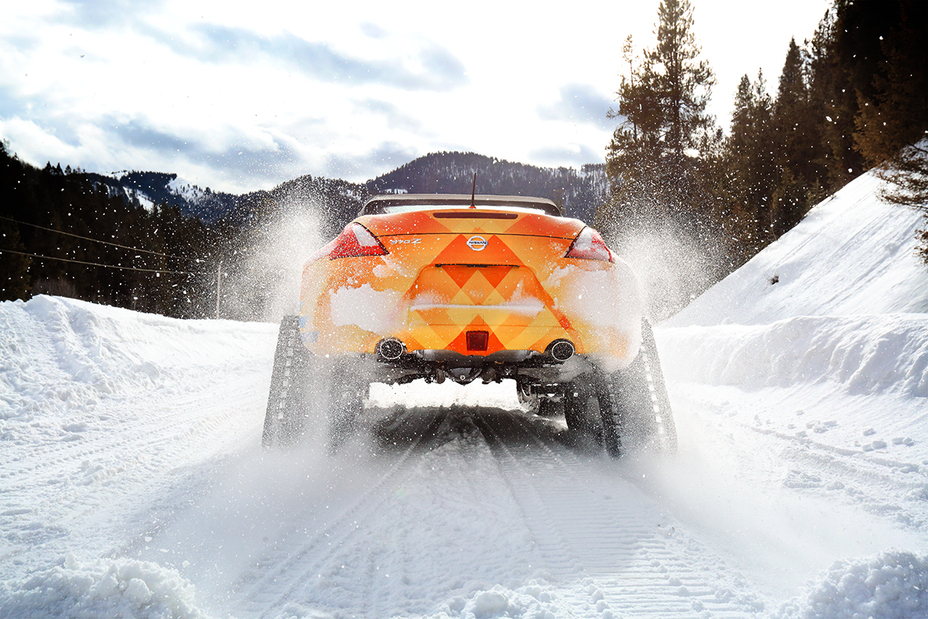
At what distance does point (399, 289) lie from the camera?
294 centimetres

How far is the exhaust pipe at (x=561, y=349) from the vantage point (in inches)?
116

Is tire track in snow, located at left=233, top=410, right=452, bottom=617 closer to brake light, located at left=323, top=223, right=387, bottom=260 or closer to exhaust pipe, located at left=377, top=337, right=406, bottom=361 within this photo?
exhaust pipe, located at left=377, top=337, right=406, bottom=361

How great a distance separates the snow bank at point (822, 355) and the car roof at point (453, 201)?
2868mm

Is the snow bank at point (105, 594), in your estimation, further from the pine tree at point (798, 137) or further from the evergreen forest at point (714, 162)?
the pine tree at point (798, 137)

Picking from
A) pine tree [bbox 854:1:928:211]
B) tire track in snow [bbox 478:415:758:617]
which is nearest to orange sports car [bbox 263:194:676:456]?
tire track in snow [bbox 478:415:758:617]

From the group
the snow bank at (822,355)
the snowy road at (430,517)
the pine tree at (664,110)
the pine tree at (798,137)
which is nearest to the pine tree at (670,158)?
the pine tree at (664,110)

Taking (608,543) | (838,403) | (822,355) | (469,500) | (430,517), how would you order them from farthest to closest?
(822,355) < (838,403) < (469,500) < (430,517) < (608,543)

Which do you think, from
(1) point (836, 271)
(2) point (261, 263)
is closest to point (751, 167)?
(1) point (836, 271)

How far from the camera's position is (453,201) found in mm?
3604

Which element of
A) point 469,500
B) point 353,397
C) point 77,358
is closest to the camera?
point 469,500

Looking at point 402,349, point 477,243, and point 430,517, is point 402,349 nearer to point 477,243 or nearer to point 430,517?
point 477,243

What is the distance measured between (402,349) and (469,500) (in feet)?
2.71

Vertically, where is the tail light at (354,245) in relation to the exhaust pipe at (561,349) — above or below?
above

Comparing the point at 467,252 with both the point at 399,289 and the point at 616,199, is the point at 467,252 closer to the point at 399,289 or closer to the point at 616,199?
the point at 399,289
